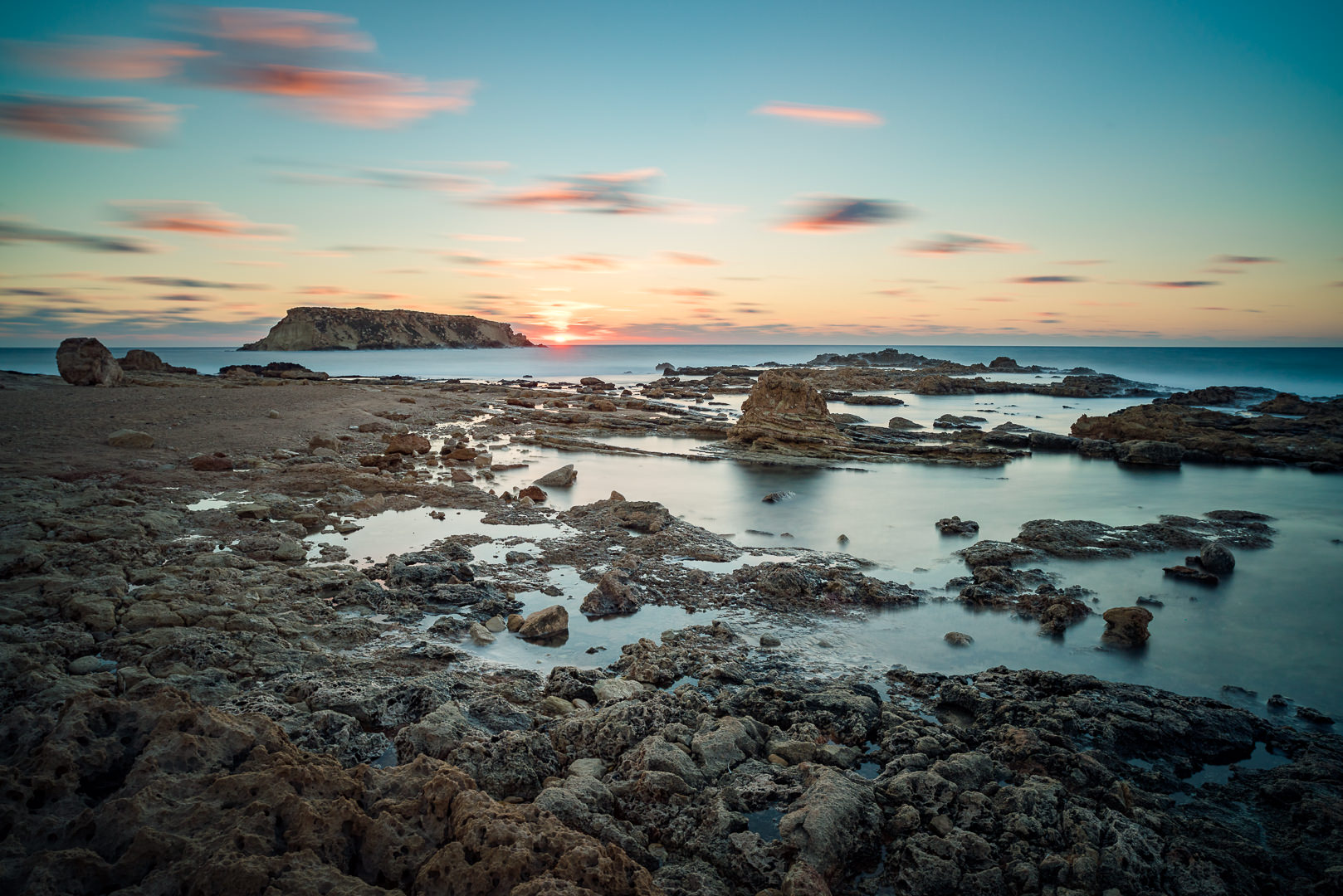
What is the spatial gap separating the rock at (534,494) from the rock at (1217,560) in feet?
39.7

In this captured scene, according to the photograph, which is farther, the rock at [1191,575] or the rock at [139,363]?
the rock at [139,363]

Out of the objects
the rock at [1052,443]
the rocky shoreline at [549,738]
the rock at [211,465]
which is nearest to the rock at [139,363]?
the rock at [211,465]

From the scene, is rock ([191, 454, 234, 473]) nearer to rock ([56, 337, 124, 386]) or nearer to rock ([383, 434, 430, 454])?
rock ([383, 434, 430, 454])

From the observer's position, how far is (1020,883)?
3.66 metres

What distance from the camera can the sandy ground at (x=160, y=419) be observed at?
13305mm

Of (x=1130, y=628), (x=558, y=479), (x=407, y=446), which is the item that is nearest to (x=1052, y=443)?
(x=1130, y=628)

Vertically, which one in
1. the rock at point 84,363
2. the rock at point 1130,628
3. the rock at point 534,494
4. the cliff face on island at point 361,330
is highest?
the cliff face on island at point 361,330

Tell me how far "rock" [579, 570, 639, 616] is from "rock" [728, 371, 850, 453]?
15.0 meters

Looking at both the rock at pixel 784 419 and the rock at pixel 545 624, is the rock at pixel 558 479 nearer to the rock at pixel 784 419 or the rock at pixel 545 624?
the rock at pixel 545 624

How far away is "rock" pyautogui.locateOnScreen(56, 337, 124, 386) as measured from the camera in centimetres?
2723

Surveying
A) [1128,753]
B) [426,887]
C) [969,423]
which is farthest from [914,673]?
[969,423]

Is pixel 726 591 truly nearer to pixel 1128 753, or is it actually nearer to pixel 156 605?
pixel 1128 753

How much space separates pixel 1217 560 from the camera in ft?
35.7

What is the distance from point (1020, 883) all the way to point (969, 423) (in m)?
30.8
